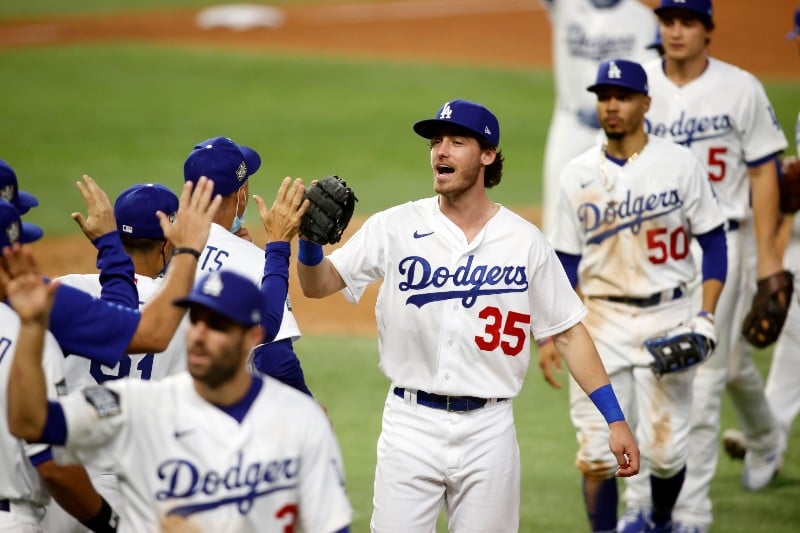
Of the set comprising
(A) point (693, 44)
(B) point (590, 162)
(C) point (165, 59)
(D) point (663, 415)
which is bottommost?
(D) point (663, 415)

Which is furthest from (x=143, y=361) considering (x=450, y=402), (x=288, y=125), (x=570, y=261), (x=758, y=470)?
(x=288, y=125)

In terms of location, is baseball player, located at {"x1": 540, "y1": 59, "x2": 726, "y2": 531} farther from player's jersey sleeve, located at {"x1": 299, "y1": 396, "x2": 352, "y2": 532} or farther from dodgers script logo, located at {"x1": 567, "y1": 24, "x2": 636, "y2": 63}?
dodgers script logo, located at {"x1": 567, "y1": 24, "x2": 636, "y2": 63}

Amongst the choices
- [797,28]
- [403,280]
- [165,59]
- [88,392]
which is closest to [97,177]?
[165,59]

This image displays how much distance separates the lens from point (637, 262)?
6.29 metres

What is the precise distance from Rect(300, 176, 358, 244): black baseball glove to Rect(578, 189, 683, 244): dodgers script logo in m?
1.93

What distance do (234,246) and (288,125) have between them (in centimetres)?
1412

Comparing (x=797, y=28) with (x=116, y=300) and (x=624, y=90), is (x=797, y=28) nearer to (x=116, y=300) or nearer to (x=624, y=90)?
(x=624, y=90)

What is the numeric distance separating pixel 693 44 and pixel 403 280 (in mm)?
2680

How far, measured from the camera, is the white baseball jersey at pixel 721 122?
22.7ft

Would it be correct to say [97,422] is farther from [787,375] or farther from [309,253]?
[787,375]

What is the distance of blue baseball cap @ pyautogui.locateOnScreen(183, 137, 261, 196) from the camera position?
5238 millimetres

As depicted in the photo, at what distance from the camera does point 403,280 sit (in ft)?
16.7

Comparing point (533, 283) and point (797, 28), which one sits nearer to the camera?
point (533, 283)

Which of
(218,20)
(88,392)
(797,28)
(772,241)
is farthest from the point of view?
(218,20)
